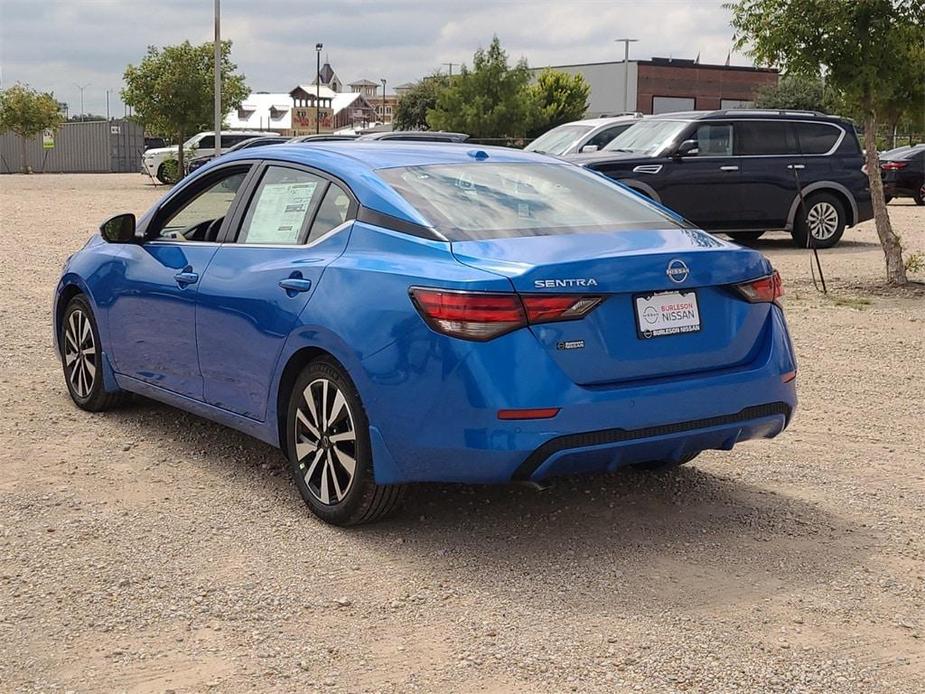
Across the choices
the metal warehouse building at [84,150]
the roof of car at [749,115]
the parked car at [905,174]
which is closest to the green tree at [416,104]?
the metal warehouse building at [84,150]

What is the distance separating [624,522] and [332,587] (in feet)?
4.47

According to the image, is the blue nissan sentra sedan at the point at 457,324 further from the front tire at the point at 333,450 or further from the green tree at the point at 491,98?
the green tree at the point at 491,98

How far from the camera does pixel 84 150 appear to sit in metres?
77.5

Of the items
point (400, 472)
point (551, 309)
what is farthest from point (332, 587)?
point (551, 309)

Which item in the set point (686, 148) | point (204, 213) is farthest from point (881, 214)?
point (204, 213)

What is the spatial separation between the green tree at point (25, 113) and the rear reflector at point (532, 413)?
7013 cm

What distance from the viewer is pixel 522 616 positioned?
4336mm

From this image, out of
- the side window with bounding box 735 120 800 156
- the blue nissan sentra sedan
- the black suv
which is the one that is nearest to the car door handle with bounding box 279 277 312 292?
the blue nissan sentra sedan

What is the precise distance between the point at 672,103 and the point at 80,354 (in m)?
89.0

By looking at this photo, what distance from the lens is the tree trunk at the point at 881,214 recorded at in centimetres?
Result: 1354

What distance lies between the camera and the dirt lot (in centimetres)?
393

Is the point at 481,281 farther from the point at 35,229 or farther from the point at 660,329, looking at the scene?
the point at 35,229

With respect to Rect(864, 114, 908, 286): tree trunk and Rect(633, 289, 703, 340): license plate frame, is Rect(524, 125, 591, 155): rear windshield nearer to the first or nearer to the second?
Rect(864, 114, 908, 286): tree trunk

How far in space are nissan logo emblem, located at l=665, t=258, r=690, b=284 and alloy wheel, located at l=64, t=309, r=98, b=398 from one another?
3.52 m
